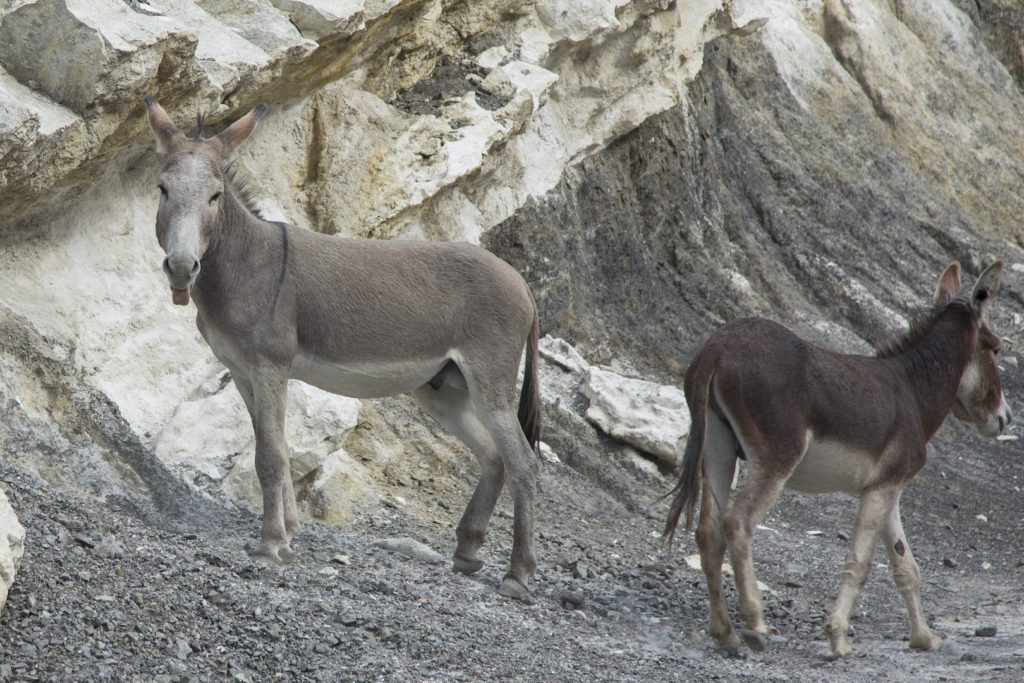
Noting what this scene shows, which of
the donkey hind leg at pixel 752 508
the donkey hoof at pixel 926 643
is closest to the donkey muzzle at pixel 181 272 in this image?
the donkey hind leg at pixel 752 508

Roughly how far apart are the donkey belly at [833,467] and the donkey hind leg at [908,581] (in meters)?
0.32

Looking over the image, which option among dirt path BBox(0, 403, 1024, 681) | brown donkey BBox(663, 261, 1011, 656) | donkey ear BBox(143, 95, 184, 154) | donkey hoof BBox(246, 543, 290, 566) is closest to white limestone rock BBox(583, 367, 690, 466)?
dirt path BBox(0, 403, 1024, 681)

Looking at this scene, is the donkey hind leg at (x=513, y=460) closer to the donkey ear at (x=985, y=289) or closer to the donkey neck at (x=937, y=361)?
the donkey neck at (x=937, y=361)

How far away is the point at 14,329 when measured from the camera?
26.4 ft

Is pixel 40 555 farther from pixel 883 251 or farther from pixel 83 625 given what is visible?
pixel 883 251

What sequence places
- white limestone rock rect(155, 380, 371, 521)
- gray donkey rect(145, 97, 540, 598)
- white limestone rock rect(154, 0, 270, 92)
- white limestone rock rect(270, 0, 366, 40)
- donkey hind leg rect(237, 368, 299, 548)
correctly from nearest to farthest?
gray donkey rect(145, 97, 540, 598) < donkey hind leg rect(237, 368, 299, 548) < white limestone rock rect(155, 380, 371, 521) < white limestone rock rect(154, 0, 270, 92) < white limestone rock rect(270, 0, 366, 40)

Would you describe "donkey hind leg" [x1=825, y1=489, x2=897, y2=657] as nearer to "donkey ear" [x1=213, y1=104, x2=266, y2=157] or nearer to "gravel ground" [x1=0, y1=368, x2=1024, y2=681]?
"gravel ground" [x1=0, y1=368, x2=1024, y2=681]

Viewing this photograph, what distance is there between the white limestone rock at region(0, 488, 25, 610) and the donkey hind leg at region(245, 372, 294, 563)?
6.02ft

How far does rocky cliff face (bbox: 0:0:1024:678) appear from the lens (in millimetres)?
8156

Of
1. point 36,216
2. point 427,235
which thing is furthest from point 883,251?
point 36,216

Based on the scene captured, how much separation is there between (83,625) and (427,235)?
6.79 metres

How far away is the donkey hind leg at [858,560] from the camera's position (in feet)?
23.5

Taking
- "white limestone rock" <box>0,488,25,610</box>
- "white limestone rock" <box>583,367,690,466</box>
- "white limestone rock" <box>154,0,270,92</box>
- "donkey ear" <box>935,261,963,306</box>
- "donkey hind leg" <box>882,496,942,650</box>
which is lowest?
"white limestone rock" <box>583,367,690,466</box>

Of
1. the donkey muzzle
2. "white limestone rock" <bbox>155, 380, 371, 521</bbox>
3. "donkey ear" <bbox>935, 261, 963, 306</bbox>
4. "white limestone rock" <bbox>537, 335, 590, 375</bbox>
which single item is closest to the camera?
the donkey muzzle
